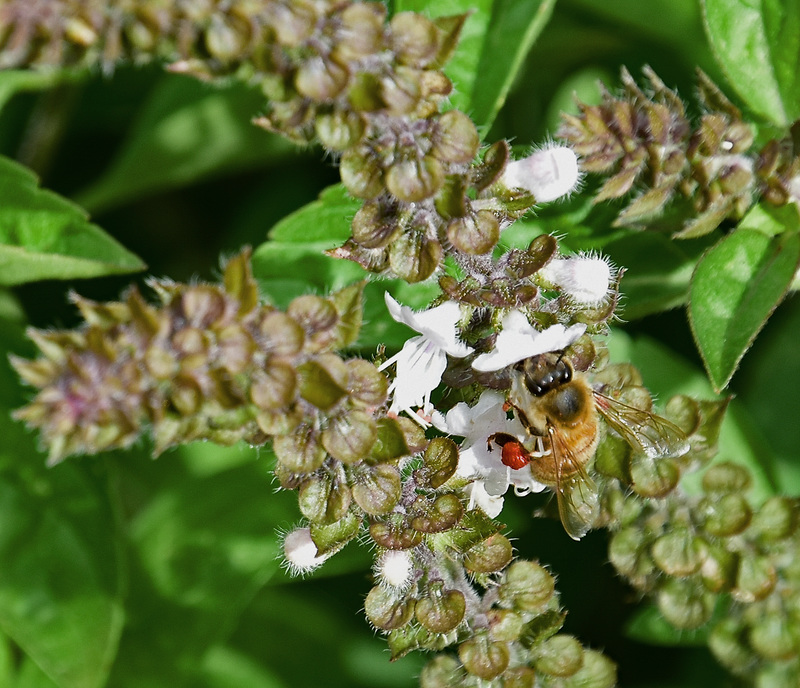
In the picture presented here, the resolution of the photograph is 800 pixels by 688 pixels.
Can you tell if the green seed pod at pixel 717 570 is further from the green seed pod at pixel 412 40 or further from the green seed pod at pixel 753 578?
the green seed pod at pixel 412 40

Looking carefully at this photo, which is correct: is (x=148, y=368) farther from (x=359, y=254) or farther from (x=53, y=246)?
(x=53, y=246)

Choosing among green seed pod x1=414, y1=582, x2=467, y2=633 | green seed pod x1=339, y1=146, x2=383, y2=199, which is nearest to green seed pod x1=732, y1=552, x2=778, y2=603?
green seed pod x1=414, y1=582, x2=467, y2=633

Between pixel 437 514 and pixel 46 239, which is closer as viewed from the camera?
pixel 437 514

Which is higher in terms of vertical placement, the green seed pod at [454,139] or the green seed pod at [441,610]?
the green seed pod at [454,139]

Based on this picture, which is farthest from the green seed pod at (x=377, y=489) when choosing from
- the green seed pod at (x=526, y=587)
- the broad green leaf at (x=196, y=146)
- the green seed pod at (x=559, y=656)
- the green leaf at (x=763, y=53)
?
the broad green leaf at (x=196, y=146)

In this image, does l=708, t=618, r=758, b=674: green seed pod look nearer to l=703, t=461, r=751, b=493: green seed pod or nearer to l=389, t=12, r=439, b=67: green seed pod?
l=703, t=461, r=751, b=493: green seed pod

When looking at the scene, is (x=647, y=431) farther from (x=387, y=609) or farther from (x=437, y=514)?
(x=387, y=609)

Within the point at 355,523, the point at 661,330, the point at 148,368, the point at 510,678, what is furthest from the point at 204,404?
the point at 661,330

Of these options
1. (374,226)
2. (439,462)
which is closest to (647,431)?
(439,462)
